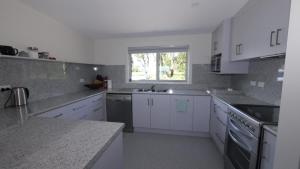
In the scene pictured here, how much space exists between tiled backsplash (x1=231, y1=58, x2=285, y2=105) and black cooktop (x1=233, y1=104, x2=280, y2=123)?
12.1 inches

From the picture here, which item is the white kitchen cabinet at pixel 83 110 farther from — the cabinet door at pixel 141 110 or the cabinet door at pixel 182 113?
the cabinet door at pixel 182 113

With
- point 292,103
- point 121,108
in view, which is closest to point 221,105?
point 292,103

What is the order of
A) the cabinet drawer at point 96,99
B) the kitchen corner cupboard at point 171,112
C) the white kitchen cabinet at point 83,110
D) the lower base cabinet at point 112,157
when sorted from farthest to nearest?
the kitchen corner cupboard at point 171,112 < the cabinet drawer at point 96,99 < the white kitchen cabinet at point 83,110 < the lower base cabinet at point 112,157

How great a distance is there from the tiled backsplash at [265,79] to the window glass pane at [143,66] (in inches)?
77.0

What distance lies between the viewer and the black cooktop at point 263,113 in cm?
132

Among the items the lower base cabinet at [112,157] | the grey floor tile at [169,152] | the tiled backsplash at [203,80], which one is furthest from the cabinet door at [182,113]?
the lower base cabinet at [112,157]

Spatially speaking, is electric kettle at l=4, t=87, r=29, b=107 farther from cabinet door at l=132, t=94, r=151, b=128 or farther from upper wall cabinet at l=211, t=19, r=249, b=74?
upper wall cabinet at l=211, t=19, r=249, b=74

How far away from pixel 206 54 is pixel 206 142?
1866 mm

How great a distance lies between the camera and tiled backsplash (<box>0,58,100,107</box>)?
177cm

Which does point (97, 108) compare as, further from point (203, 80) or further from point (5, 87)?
point (203, 80)

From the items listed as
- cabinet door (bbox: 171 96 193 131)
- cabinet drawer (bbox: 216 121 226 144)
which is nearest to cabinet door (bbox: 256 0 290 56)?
cabinet drawer (bbox: 216 121 226 144)

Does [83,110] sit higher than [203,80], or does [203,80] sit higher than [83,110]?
[203,80]

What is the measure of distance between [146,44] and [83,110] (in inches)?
80.4

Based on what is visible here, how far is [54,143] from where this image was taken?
0.87 meters
